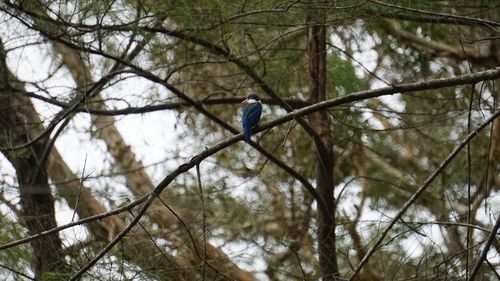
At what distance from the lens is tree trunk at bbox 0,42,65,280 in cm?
399

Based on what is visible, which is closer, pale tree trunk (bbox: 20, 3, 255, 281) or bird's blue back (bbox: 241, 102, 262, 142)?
bird's blue back (bbox: 241, 102, 262, 142)

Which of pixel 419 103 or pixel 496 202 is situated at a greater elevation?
pixel 419 103

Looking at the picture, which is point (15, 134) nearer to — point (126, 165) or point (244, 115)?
point (126, 165)

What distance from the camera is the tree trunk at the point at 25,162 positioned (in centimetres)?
399

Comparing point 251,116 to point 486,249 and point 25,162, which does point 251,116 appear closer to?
point 486,249

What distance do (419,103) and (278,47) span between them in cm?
181

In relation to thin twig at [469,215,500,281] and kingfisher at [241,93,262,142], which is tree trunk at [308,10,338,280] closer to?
kingfisher at [241,93,262,142]

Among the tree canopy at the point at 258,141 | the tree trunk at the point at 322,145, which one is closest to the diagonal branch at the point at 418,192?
the tree canopy at the point at 258,141

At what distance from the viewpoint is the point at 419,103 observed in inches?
242

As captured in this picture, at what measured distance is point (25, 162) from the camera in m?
5.05

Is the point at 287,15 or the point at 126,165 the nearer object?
the point at 287,15

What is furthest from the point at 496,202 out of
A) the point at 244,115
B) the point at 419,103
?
the point at 419,103

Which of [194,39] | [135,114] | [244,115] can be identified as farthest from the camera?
[135,114]

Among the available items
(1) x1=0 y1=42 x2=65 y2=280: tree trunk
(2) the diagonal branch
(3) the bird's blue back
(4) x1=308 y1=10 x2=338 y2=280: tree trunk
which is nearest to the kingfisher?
(3) the bird's blue back
